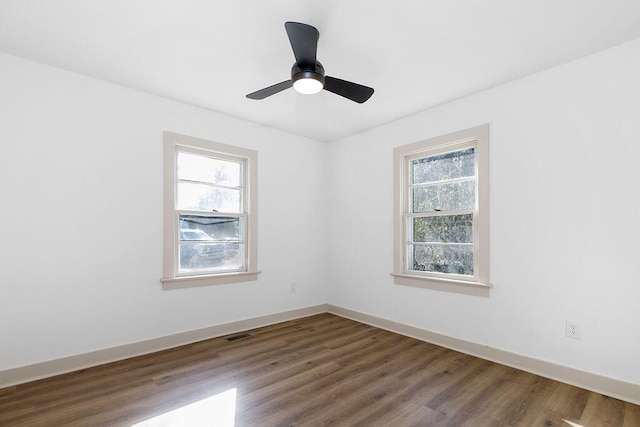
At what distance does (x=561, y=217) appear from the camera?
8.49 ft

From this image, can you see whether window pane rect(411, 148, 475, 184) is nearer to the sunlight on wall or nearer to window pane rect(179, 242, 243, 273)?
window pane rect(179, 242, 243, 273)

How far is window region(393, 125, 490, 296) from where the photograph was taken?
3.09m

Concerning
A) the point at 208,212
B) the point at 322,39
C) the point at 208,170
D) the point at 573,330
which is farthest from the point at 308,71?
the point at 573,330

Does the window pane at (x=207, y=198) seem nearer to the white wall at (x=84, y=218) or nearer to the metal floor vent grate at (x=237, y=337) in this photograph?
the white wall at (x=84, y=218)

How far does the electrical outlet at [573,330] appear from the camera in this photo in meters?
2.47

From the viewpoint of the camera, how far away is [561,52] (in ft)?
8.00

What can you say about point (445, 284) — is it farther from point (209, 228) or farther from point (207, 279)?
point (209, 228)

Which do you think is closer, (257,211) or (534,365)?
(534,365)

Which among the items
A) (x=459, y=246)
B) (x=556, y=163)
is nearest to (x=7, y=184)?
(x=459, y=246)

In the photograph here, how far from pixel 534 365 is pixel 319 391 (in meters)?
1.88

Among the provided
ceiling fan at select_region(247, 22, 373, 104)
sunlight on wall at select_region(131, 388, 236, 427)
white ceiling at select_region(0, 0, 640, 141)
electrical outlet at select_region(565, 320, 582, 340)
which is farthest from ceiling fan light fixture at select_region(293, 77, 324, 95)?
electrical outlet at select_region(565, 320, 582, 340)

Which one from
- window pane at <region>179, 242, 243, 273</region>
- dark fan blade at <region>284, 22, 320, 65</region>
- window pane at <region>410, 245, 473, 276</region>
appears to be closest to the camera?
dark fan blade at <region>284, 22, 320, 65</region>

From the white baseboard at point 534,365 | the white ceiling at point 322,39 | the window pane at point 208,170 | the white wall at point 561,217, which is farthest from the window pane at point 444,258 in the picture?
the window pane at point 208,170

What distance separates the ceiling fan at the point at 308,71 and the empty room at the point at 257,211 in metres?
0.02
